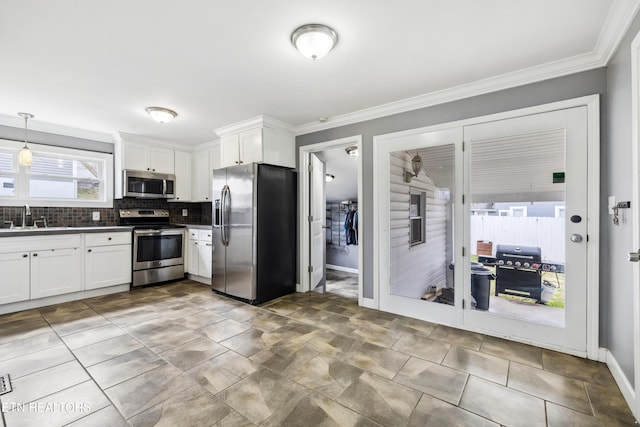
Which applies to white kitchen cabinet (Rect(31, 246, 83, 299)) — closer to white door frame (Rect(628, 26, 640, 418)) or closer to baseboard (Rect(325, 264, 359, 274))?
baseboard (Rect(325, 264, 359, 274))

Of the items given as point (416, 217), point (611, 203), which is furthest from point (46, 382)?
point (611, 203)

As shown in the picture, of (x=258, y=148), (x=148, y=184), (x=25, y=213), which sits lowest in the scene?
(x=25, y=213)

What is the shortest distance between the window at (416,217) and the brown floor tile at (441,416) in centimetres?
167

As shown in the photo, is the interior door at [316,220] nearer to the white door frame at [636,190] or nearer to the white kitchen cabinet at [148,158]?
the white kitchen cabinet at [148,158]

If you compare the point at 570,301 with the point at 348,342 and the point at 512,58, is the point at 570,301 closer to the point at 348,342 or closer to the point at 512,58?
the point at 348,342

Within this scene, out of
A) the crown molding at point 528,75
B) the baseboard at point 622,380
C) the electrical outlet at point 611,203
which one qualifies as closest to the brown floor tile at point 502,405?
the baseboard at point 622,380

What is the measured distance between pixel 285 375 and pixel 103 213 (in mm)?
4128

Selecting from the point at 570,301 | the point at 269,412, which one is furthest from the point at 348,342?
the point at 570,301

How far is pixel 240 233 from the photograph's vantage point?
146 inches

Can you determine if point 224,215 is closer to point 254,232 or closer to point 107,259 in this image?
point 254,232

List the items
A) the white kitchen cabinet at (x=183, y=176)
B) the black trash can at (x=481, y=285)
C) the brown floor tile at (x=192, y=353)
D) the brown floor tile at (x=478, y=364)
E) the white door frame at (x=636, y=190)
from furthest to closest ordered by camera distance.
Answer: the white kitchen cabinet at (x=183, y=176)
the black trash can at (x=481, y=285)
the brown floor tile at (x=192, y=353)
the brown floor tile at (x=478, y=364)
the white door frame at (x=636, y=190)

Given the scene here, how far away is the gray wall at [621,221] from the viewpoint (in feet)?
5.85

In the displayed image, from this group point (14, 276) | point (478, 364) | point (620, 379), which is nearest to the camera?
point (620, 379)

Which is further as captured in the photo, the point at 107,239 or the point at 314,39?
the point at 107,239
